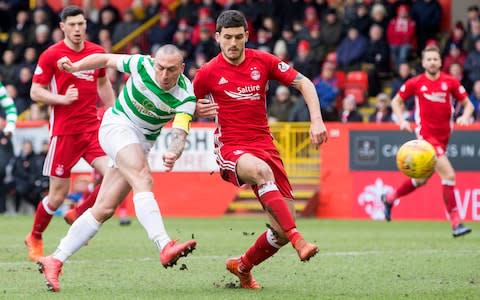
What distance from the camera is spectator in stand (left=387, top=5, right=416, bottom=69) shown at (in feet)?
79.8

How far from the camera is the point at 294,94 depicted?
24.5 metres

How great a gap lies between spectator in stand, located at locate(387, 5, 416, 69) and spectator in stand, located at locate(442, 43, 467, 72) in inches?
39.4

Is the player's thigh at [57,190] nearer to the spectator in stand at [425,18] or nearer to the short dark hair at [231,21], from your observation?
the short dark hair at [231,21]

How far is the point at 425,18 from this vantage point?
24859 mm

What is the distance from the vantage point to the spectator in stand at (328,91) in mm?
22812

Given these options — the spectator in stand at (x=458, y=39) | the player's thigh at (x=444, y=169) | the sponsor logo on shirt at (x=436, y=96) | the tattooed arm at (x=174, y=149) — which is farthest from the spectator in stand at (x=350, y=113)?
the tattooed arm at (x=174, y=149)

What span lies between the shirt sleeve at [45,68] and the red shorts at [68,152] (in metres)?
0.64

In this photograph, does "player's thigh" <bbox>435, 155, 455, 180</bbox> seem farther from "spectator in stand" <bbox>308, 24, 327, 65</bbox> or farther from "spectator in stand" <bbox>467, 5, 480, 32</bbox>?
"spectator in stand" <bbox>308, 24, 327, 65</bbox>

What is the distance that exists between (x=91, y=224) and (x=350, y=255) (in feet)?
13.5

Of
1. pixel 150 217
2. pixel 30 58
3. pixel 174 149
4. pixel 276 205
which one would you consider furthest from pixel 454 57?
pixel 150 217

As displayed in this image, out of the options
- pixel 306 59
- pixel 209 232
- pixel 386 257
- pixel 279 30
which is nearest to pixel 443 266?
pixel 386 257

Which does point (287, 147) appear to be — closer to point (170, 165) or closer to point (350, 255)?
point (350, 255)

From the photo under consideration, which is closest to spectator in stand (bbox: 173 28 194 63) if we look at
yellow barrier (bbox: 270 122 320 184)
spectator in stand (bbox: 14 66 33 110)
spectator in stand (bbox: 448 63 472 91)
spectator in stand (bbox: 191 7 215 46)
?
spectator in stand (bbox: 191 7 215 46)

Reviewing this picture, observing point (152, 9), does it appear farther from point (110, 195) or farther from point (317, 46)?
point (110, 195)
